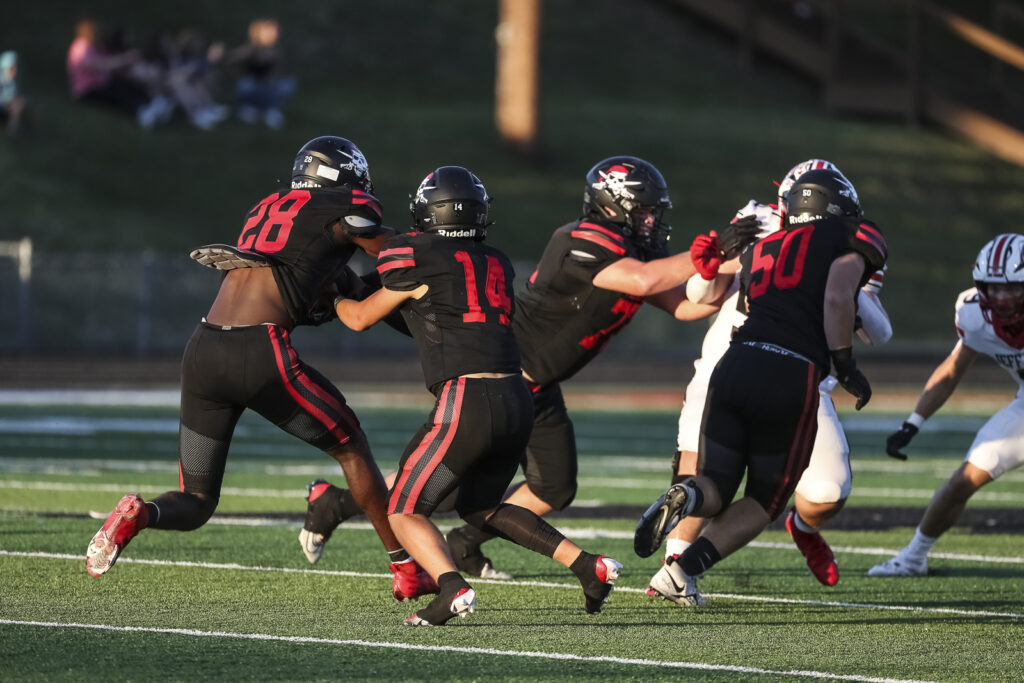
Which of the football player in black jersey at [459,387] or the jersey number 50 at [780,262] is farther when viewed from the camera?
the jersey number 50 at [780,262]

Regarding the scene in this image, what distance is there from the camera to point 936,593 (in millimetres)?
7527

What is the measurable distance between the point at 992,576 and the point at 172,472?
653cm

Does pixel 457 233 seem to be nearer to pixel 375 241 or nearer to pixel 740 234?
pixel 375 241

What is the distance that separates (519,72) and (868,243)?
26109mm

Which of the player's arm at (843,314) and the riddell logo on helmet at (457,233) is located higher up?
the riddell logo on helmet at (457,233)

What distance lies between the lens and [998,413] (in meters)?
7.95

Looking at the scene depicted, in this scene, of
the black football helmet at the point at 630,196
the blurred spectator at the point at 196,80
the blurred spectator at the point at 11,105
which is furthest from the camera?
the blurred spectator at the point at 196,80

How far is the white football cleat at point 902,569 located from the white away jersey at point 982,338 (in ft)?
3.31

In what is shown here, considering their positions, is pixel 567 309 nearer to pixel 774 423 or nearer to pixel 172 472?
pixel 774 423

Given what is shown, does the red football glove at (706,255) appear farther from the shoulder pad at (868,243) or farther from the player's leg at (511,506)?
the player's leg at (511,506)

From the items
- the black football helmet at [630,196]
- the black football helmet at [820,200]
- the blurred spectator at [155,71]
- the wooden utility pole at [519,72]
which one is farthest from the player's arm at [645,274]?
the wooden utility pole at [519,72]

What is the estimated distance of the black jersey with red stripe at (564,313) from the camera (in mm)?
7273

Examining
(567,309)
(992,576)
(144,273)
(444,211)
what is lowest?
(144,273)

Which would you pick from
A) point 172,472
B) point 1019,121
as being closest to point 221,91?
point 1019,121
